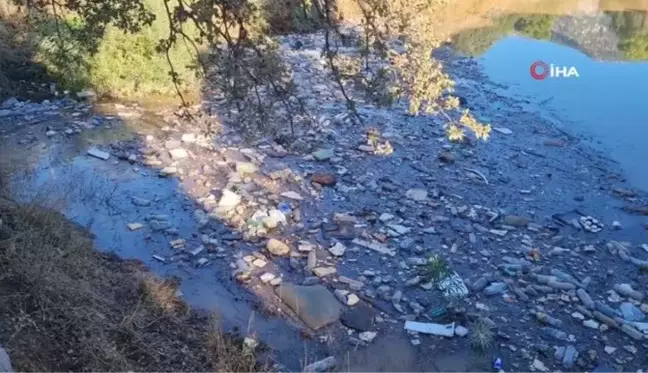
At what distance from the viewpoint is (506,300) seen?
4.60 m

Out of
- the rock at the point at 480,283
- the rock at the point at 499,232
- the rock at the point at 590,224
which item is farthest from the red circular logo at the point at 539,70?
the rock at the point at 480,283

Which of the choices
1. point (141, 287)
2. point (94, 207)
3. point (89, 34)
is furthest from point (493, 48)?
point (89, 34)

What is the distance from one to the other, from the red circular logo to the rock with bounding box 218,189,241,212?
5977 mm

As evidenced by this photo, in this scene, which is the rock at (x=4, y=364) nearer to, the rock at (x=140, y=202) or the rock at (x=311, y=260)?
the rock at (x=311, y=260)

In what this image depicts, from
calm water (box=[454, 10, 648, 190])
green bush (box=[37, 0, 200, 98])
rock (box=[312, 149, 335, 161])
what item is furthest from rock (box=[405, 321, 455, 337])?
green bush (box=[37, 0, 200, 98])

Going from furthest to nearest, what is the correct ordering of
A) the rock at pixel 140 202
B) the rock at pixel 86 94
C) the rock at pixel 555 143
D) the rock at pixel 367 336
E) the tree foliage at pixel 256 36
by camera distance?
the rock at pixel 86 94
the rock at pixel 555 143
the rock at pixel 140 202
the rock at pixel 367 336
the tree foliage at pixel 256 36

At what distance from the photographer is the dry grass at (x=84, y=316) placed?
332cm

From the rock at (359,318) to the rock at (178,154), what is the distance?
10.1ft

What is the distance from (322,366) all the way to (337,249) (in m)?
1.38

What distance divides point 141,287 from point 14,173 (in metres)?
2.60

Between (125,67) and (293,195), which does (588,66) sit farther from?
(125,67)

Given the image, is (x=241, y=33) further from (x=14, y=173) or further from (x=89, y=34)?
(x=14, y=173)

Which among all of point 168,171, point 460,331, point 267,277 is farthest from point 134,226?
point 460,331

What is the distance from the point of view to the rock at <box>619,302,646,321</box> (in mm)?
4430
